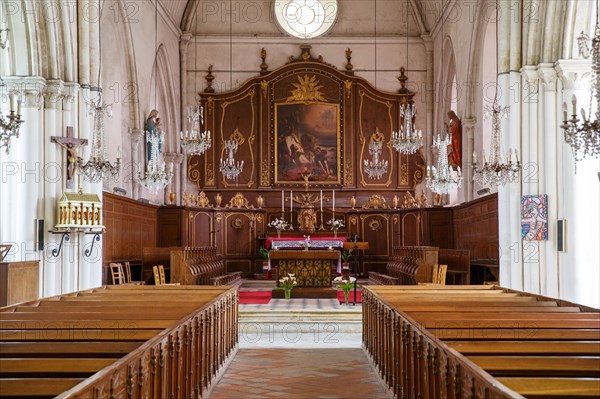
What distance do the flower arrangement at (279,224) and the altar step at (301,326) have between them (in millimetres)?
7297

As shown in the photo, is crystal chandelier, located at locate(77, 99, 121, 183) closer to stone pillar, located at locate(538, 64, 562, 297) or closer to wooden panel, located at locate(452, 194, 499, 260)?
stone pillar, located at locate(538, 64, 562, 297)

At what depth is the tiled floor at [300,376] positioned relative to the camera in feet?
24.1

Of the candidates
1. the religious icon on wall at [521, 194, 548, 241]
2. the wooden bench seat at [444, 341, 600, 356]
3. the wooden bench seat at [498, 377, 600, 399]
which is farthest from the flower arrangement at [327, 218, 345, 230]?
the wooden bench seat at [498, 377, 600, 399]

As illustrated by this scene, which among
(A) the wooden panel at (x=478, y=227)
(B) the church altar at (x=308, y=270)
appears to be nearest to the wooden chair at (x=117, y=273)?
(B) the church altar at (x=308, y=270)

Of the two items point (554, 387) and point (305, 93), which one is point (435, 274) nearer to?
point (305, 93)

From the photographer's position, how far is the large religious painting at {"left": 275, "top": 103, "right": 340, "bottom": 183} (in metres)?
24.0

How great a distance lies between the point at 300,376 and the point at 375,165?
591 inches

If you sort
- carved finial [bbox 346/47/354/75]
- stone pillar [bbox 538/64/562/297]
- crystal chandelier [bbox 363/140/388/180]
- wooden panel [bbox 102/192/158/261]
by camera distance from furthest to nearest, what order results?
carved finial [bbox 346/47/354/75] → crystal chandelier [bbox 363/140/388/180] → wooden panel [bbox 102/192/158/261] → stone pillar [bbox 538/64/562/297]

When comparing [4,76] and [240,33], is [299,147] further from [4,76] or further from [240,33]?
[4,76]

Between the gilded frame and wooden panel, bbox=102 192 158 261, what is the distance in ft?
17.4

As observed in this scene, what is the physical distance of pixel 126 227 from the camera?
57.5 feet

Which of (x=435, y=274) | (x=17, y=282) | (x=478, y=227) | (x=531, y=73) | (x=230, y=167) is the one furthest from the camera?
(x=230, y=167)

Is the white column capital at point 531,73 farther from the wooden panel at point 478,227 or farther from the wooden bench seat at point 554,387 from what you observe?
the wooden bench seat at point 554,387

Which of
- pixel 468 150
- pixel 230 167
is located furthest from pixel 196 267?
pixel 468 150
